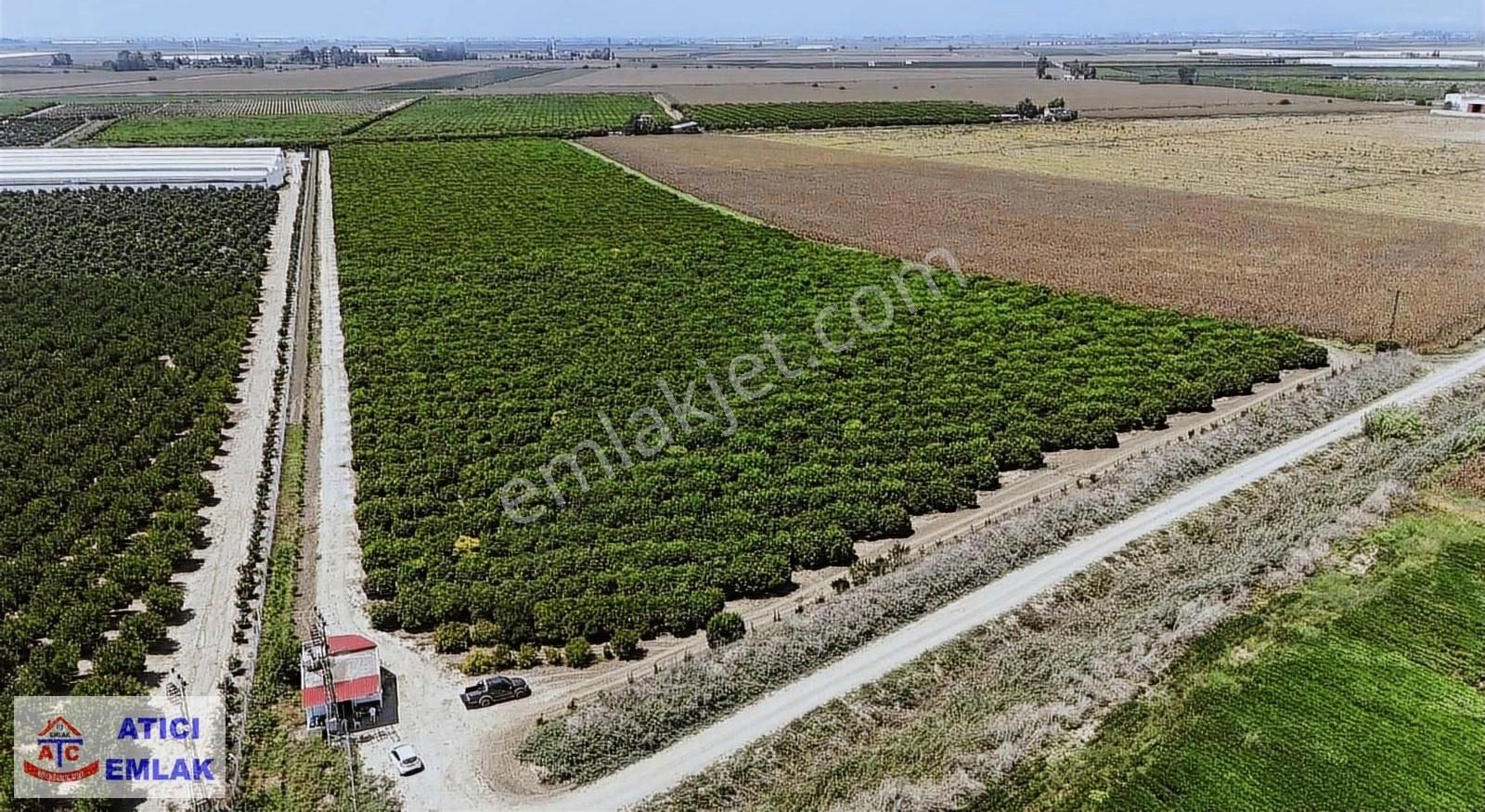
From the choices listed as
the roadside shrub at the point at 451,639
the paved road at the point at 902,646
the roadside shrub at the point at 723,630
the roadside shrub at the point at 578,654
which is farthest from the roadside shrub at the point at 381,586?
the paved road at the point at 902,646

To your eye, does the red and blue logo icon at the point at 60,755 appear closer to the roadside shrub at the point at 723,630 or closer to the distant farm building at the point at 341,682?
the distant farm building at the point at 341,682

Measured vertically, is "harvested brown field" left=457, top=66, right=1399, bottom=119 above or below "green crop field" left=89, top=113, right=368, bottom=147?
A: above

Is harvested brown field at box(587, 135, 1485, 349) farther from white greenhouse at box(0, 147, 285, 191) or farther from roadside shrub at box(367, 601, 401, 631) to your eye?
roadside shrub at box(367, 601, 401, 631)

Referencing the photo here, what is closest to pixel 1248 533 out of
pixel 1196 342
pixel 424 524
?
pixel 1196 342

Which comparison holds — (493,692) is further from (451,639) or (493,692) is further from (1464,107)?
(1464,107)

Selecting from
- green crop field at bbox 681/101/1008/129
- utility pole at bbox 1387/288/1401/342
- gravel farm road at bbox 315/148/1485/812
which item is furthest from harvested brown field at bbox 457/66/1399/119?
gravel farm road at bbox 315/148/1485/812

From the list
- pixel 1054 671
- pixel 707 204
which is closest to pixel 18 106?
pixel 707 204
